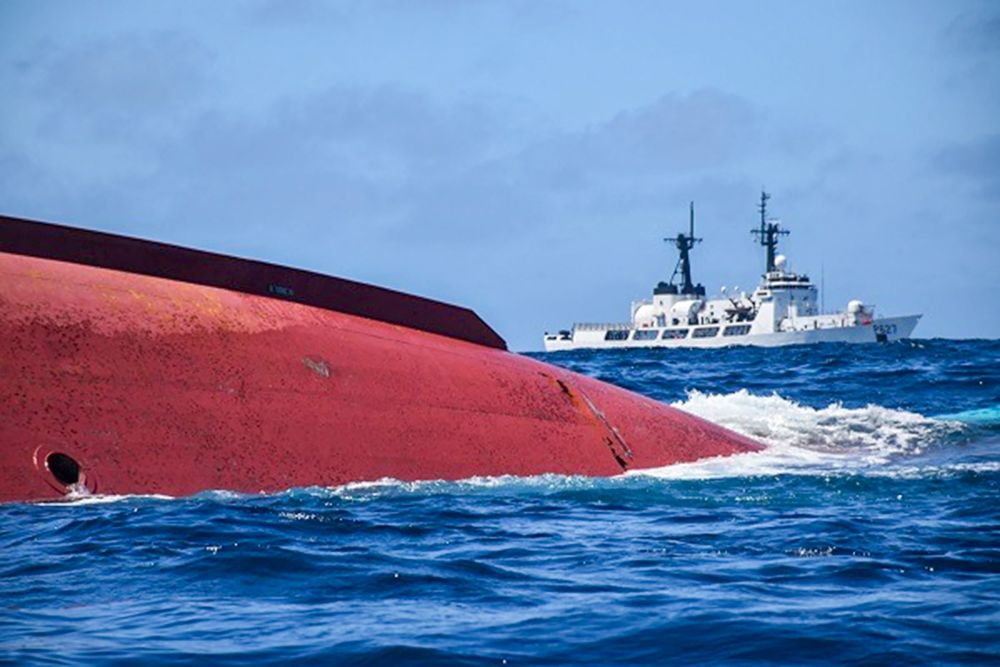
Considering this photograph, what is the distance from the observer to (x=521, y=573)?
602 centimetres

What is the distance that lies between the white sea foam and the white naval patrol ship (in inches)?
2391

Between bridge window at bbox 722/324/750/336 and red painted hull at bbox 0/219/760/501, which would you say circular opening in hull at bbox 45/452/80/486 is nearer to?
red painted hull at bbox 0/219/760/501

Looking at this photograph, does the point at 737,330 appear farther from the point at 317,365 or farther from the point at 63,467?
the point at 63,467

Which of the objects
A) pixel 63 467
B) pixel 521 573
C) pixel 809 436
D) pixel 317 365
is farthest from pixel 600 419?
pixel 521 573

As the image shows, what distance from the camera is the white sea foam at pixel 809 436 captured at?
11.1 meters

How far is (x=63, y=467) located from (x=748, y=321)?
75.1 metres

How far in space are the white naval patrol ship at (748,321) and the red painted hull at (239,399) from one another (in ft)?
222

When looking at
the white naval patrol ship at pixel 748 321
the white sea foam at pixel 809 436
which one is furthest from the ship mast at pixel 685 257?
the white sea foam at pixel 809 436

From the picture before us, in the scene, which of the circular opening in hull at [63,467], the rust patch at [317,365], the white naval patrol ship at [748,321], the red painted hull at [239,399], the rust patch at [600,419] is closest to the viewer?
the circular opening in hull at [63,467]

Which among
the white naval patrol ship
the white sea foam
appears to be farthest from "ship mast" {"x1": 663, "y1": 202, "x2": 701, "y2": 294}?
the white sea foam

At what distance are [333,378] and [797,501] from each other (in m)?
3.50

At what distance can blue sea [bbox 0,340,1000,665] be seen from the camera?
4.56 m

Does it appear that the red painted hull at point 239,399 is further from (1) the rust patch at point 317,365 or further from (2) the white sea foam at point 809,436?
(2) the white sea foam at point 809,436

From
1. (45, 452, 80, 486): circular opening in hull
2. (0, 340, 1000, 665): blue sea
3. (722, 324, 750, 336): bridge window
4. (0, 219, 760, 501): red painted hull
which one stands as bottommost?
(0, 340, 1000, 665): blue sea
